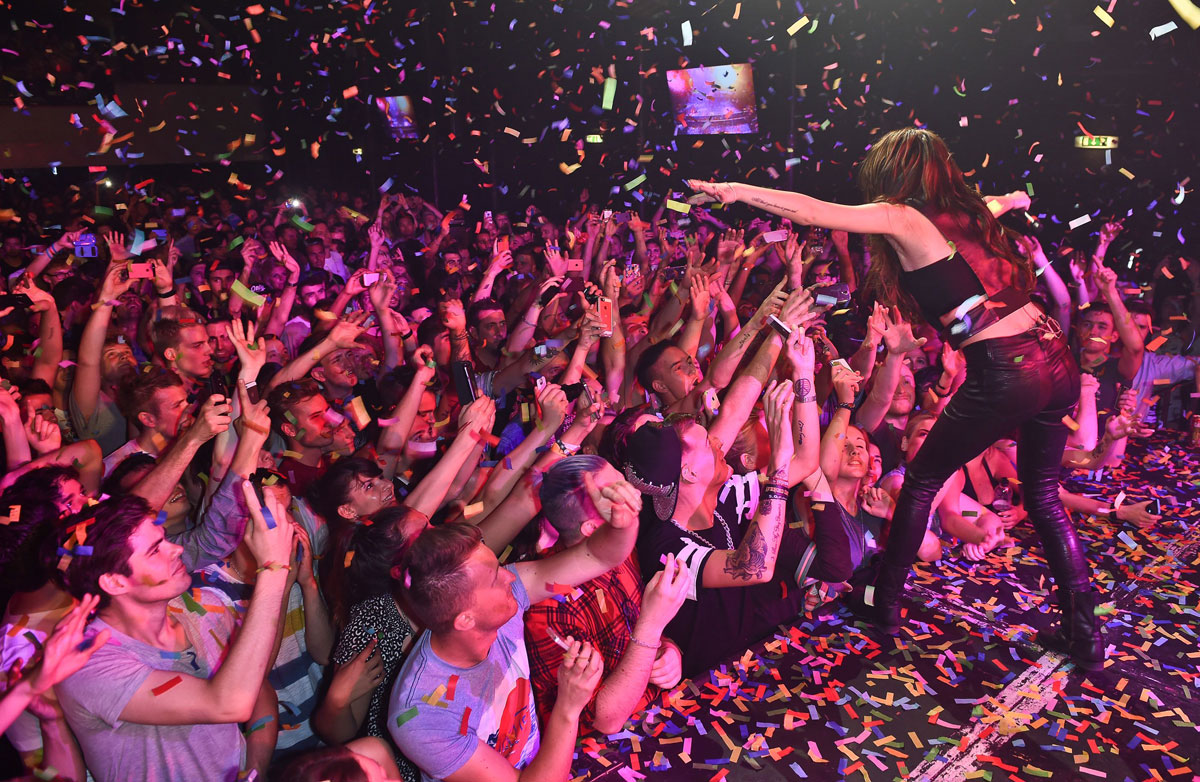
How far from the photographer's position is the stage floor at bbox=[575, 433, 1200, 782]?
266 centimetres

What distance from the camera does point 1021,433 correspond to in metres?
3.25

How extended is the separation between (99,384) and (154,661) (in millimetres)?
2423

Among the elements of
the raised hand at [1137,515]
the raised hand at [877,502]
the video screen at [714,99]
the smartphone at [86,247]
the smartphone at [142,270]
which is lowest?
the raised hand at [1137,515]

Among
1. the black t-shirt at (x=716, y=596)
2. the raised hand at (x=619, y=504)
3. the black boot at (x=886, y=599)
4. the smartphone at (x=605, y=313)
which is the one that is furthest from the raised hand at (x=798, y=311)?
the raised hand at (x=619, y=504)

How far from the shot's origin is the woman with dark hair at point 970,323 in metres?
2.89

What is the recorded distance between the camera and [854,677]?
3.14 m

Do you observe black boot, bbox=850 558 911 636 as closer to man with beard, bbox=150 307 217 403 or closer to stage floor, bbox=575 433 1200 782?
stage floor, bbox=575 433 1200 782

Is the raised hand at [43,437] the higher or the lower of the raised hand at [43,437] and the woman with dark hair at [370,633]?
the higher

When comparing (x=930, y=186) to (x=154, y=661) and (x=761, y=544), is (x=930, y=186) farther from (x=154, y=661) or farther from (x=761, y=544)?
(x=154, y=661)

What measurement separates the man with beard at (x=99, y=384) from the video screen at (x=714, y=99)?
25.3 feet

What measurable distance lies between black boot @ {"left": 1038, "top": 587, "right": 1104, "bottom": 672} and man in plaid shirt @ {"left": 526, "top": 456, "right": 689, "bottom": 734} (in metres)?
1.65

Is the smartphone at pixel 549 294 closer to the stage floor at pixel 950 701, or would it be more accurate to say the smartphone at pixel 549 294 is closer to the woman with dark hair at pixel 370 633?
the stage floor at pixel 950 701

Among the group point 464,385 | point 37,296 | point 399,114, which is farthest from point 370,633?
point 399,114

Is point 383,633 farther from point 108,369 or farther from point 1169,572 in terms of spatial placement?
point 1169,572
